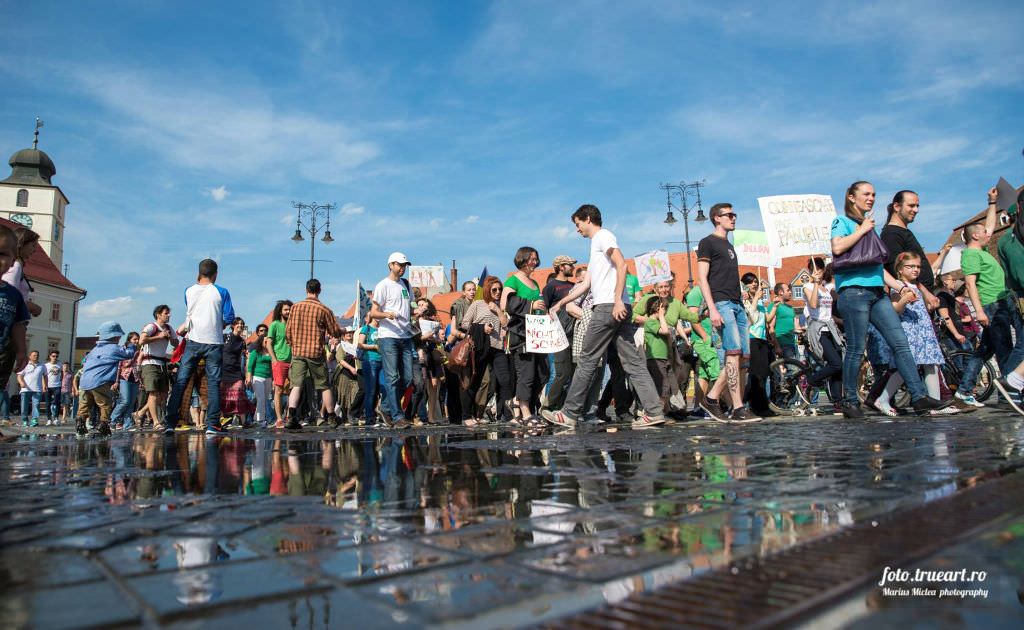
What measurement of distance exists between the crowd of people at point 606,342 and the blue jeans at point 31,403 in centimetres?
688

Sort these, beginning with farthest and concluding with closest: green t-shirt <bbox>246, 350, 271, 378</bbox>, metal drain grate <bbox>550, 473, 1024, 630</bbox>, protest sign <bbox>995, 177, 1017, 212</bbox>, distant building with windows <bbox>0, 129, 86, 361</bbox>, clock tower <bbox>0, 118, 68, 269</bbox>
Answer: clock tower <bbox>0, 118, 68, 269</bbox> < distant building with windows <bbox>0, 129, 86, 361</bbox> < green t-shirt <bbox>246, 350, 271, 378</bbox> < protest sign <bbox>995, 177, 1017, 212</bbox> < metal drain grate <bbox>550, 473, 1024, 630</bbox>

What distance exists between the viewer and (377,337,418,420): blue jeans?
9352 mm

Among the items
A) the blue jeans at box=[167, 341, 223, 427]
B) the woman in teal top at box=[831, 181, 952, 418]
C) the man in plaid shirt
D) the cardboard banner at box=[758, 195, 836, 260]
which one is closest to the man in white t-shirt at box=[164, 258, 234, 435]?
the blue jeans at box=[167, 341, 223, 427]

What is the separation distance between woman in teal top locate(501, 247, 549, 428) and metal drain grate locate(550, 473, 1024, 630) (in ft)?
22.6

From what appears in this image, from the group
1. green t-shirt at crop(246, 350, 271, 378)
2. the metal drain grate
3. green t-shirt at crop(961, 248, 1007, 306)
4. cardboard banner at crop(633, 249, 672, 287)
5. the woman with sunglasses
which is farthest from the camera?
cardboard banner at crop(633, 249, 672, 287)

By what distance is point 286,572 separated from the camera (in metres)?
1.72

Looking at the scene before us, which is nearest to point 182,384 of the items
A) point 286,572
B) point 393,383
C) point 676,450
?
point 393,383

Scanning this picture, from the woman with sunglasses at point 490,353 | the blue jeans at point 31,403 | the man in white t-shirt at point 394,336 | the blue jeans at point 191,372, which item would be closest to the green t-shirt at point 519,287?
the woman with sunglasses at point 490,353

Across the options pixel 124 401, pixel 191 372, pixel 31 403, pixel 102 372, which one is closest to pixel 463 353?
pixel 191 372

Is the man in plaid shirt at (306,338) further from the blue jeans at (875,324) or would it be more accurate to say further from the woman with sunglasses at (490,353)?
the blue jeans at (875,324)

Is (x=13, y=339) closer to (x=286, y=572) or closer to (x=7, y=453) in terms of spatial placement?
(x=7, y=453)

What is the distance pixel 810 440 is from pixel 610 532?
328 cm

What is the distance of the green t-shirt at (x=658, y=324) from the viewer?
9.54m

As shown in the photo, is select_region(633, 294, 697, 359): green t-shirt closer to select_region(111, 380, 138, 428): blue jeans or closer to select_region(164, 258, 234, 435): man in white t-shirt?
select_region(164, 258, 234, 435): man in white t-shirt
